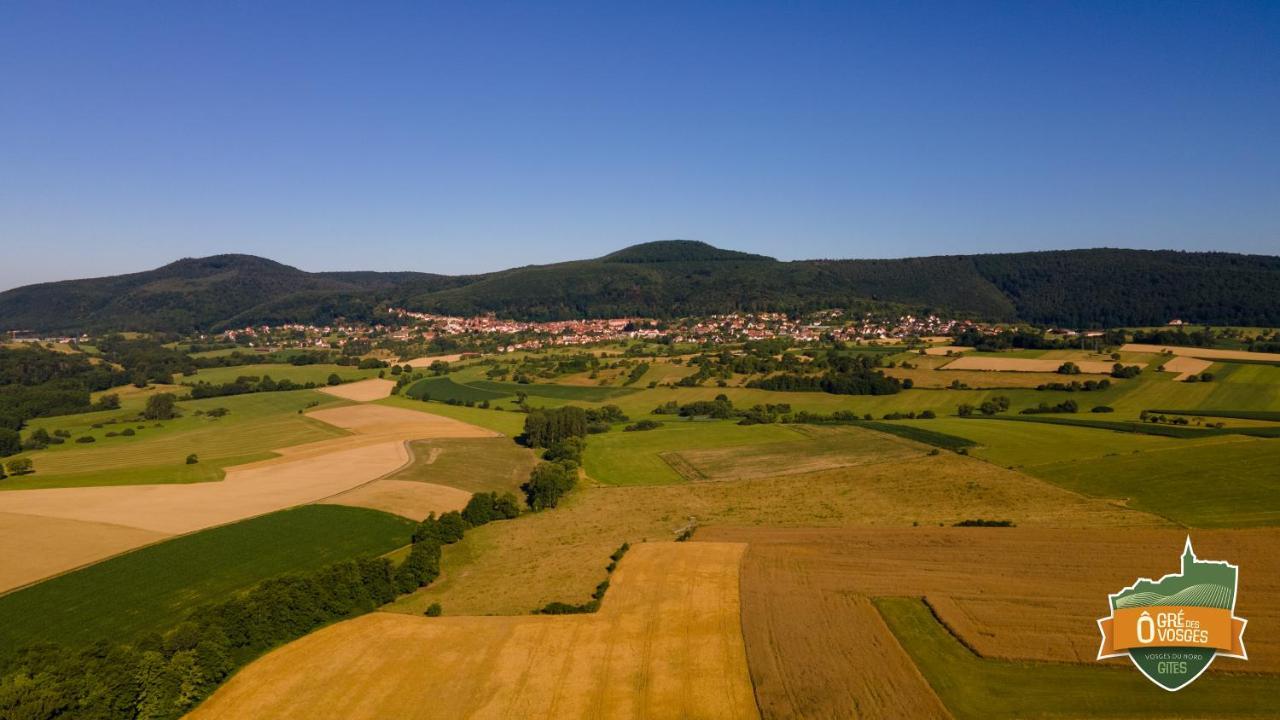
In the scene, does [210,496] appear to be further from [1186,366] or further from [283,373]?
[1186,366]

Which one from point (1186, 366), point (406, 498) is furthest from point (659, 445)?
point (1186, 366)

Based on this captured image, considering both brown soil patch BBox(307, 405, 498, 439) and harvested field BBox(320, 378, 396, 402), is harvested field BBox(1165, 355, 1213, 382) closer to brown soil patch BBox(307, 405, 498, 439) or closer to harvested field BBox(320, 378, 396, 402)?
brown soil patch BBox(307, 405, 498, 439)

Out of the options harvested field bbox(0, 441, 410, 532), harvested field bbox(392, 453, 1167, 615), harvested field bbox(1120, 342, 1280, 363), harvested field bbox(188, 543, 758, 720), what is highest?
harvested field bbox(1120, 342, 1280, 363)

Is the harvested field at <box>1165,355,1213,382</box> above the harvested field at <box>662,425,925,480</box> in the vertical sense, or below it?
above

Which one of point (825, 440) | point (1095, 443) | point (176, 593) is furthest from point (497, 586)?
point (1095, 443)

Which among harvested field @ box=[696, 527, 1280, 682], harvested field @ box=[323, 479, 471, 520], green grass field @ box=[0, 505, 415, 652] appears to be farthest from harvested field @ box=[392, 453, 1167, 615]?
green grass field @ box=[0, 505, 415, 652]
